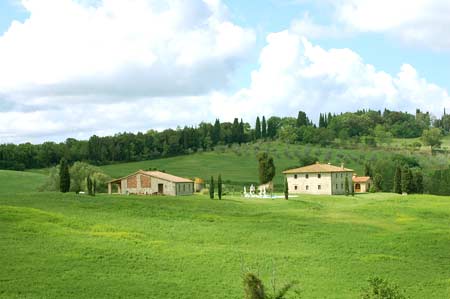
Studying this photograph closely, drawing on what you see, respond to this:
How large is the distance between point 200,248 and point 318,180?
6645 centimetres

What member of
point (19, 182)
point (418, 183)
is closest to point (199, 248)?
point (418, 183)

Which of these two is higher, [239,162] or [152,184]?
[239,162]

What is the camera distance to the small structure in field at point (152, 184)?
8756cm

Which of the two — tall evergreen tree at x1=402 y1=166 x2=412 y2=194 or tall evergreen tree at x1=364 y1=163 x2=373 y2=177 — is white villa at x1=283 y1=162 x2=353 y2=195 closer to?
tall evergreen tree at x1=402 y1=166 x2=412 y2=194

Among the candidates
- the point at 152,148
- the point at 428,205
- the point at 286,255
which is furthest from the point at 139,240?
the point at 152,148

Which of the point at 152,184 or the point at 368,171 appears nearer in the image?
the point at 152,184

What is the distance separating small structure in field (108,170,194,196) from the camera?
8756 cm

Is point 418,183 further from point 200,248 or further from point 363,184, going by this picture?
point 200,248

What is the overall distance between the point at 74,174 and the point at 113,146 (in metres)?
71.7

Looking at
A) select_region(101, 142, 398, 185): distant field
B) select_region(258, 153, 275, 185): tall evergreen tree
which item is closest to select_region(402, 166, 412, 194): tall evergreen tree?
select_region(258, 153, 275, 185): tall evergreen tree

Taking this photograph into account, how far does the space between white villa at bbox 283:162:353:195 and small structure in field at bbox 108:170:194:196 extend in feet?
77.8

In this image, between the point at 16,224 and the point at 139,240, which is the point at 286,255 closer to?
the point at 139,240

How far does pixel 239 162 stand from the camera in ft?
555

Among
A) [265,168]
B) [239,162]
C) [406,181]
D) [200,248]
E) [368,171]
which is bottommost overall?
[200,248]
